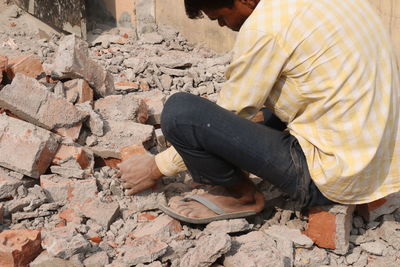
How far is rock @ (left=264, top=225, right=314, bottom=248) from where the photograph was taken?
2.85 meters

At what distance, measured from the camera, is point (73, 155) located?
333cm

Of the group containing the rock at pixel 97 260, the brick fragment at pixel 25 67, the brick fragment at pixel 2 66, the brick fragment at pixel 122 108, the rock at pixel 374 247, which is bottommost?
the rock at pixel 374 247

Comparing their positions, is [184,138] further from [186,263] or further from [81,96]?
[81,96]

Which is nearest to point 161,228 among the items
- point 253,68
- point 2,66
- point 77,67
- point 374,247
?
point 253,68

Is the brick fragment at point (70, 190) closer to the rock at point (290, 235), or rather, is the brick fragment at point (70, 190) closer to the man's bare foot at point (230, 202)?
the man's bare foot at point (230, 202)

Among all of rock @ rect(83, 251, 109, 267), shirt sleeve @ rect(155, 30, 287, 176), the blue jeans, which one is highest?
shirt sleeve @ rect(155, 30, 287, 176)

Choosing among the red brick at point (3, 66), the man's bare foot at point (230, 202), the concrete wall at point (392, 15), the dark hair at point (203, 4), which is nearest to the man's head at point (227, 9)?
the dark hair at point (203, 4)

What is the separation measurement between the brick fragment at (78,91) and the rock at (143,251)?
54.7 inches

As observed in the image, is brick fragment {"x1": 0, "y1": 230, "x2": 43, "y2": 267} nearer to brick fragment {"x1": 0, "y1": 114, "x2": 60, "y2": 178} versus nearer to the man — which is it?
brick fragment {"x1": 0, "y1": 114, "x2": 60, "y2": 178}

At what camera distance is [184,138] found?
271 centimetres

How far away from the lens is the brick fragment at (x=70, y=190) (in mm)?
3166

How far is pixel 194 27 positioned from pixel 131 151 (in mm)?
2964

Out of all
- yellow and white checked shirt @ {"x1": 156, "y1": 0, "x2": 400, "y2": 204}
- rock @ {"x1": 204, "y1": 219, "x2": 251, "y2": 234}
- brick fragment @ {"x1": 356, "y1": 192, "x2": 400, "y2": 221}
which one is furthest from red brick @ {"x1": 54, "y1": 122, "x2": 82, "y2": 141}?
brick fragment @ {"x1": 356, "y1": 192, "x2": 400, "y2": 221}

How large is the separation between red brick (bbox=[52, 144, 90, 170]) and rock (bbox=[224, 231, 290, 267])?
3.60 ft
